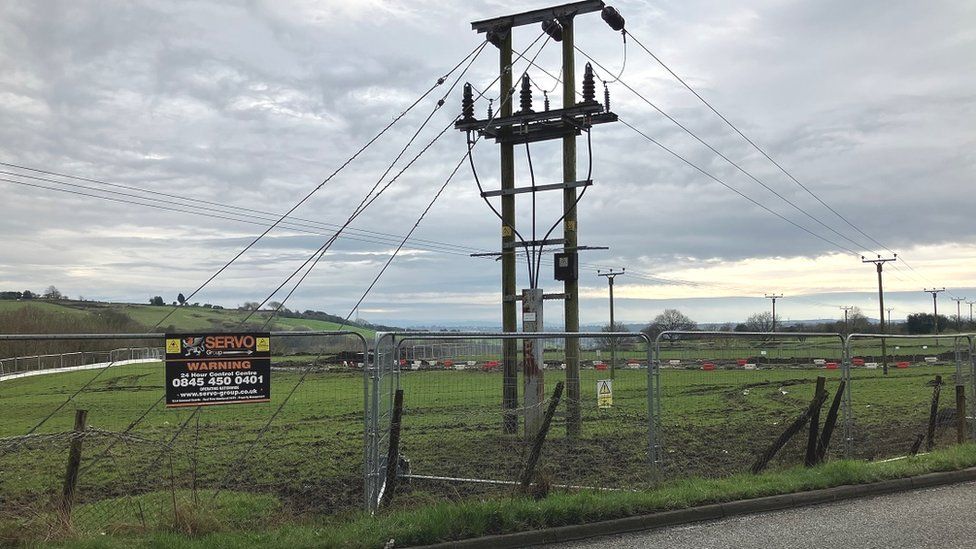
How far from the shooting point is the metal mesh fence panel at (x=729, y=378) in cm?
1029

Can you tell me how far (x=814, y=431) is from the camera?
1030 centimetres

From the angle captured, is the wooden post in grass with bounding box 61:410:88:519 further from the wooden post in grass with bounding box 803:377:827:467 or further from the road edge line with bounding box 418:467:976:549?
the wooden post in grass with bounding box 803:377:827:467

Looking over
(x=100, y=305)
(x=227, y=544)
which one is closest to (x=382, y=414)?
(x=227, y=544)

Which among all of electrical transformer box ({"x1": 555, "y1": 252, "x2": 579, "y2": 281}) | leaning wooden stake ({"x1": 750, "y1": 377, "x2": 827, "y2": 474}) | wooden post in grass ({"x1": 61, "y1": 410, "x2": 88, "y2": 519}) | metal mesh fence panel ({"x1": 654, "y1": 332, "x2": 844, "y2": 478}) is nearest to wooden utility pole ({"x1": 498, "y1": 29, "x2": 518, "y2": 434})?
electrical transformer box ({"x1": 555, "y1": 252, "x2": 579, "y2": 281})

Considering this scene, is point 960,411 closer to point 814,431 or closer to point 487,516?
point 814,431

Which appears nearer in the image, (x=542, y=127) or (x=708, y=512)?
(x=708, y=512)

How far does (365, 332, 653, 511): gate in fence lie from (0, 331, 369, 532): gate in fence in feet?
1.94

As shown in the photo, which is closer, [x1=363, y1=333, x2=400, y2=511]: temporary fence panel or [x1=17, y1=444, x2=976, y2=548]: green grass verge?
[x1=17, y1=444, x2=976, y2=548]: green grass verge

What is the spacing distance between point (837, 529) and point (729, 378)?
4328 millimetres

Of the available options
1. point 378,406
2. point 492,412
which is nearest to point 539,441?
point 492,412

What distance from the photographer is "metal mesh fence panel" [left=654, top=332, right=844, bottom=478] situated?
10289 mm

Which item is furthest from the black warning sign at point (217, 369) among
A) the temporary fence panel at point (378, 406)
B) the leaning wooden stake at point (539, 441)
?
the leaning wooden stake at point (539, 441)

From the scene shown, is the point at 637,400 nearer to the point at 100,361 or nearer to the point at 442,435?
the point at 442,435

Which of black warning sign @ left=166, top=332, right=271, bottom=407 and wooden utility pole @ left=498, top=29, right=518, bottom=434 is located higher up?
wooden utility pole @ left=498, top=29, right=518, bottom=434
